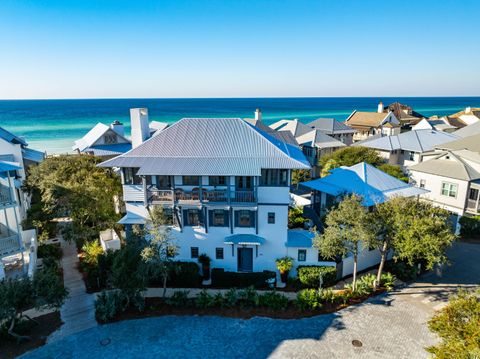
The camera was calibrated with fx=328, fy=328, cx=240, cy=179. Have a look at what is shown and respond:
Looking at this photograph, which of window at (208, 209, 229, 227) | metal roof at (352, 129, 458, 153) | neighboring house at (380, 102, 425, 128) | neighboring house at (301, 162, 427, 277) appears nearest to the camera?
window at (208, 209, 229, 227)

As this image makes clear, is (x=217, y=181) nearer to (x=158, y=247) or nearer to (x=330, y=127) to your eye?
(x=158, y=247)

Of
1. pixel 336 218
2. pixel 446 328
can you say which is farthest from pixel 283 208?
pixel 446 328

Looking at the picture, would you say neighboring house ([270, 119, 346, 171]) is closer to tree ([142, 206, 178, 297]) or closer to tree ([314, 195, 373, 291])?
tree ([314, 195, 373, 291])

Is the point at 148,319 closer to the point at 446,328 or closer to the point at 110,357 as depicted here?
the point at 110,357

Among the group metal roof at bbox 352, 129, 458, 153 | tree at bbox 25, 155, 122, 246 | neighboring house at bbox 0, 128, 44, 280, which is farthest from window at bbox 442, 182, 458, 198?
neighboring house at bbox 0, 128, 44, 280

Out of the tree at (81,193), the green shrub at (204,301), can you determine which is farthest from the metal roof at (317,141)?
the green shrub at (204,301)

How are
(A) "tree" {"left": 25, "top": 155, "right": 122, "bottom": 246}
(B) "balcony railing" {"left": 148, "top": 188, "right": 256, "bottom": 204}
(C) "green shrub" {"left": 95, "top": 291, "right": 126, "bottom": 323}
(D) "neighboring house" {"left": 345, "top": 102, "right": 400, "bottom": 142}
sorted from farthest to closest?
1. (D) "neighboring house" {"left": 345, "top": 102, "right": 400, "bottom": 142}
2. (A) "tree" {"left": 25, "top": 155, "right": 122, "bottom": 246}
3. (B) "balcony railing" {"left": 148, "top": 188, "right": 256, "bottom": 204}
4. (C) "green shrub" {"left": 95, "top": 291, "right": 126, "bottom": 323}

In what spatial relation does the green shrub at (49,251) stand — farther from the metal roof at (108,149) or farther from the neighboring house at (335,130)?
the neighboring house at (335,130)

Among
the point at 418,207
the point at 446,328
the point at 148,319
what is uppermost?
the point at 418,207
